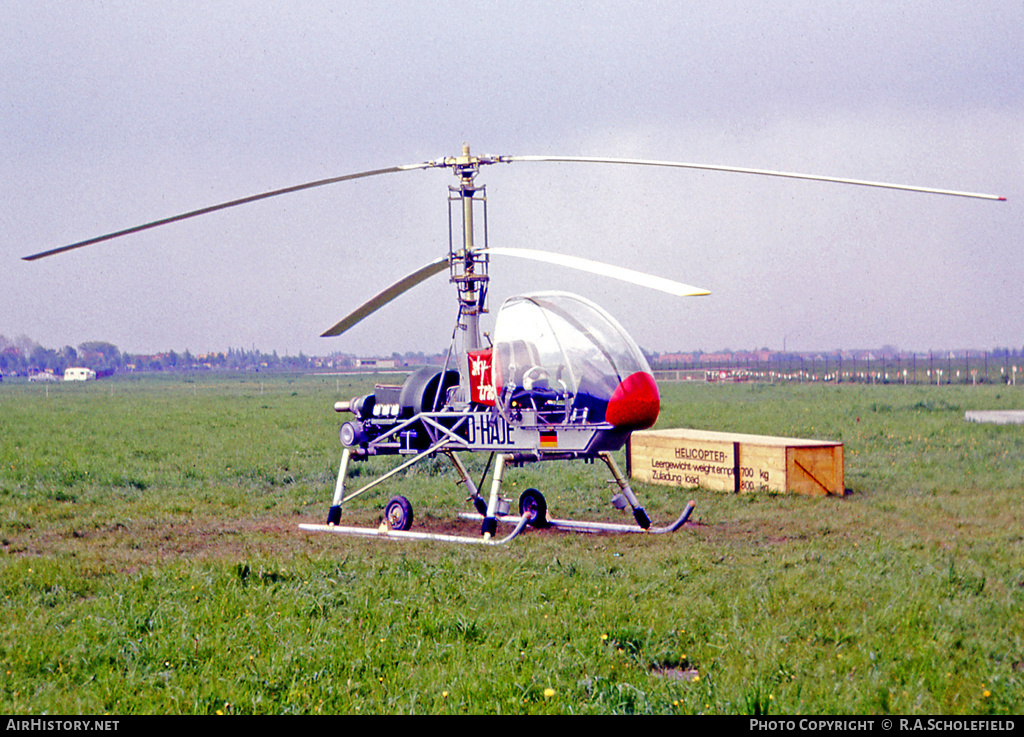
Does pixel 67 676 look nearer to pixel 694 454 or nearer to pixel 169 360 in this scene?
pixel 694 454

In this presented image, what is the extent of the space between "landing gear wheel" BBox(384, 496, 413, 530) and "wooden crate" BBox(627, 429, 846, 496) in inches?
196

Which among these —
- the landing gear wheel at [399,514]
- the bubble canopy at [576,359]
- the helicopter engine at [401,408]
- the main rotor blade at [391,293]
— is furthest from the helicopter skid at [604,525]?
the main rotor blade at [391,293]

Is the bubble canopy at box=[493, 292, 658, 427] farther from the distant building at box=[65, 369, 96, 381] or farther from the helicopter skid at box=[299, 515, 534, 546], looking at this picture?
the distant building at box=[65, 369, 96, 381]

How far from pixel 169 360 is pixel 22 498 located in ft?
599

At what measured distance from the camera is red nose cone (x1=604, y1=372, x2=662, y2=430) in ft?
28.3

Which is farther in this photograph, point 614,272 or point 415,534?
point 415,534

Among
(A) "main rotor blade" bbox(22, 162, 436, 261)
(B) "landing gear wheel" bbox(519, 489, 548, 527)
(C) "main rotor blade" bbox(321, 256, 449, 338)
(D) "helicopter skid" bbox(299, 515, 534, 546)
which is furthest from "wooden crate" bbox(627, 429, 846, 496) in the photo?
(A) "main rotor blade" bbox(22, 162, 436, 261)

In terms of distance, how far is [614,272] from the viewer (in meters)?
7.25

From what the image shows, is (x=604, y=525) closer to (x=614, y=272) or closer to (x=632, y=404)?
(x=632, y=404)

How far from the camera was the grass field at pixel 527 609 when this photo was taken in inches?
187

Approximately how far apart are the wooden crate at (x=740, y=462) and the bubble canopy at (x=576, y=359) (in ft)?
12.7

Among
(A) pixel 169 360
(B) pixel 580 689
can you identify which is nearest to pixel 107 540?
(B) pixel 580 689

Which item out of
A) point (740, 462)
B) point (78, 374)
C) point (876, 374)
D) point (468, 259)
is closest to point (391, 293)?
point (468, 259)

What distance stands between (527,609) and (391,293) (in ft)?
15.5
